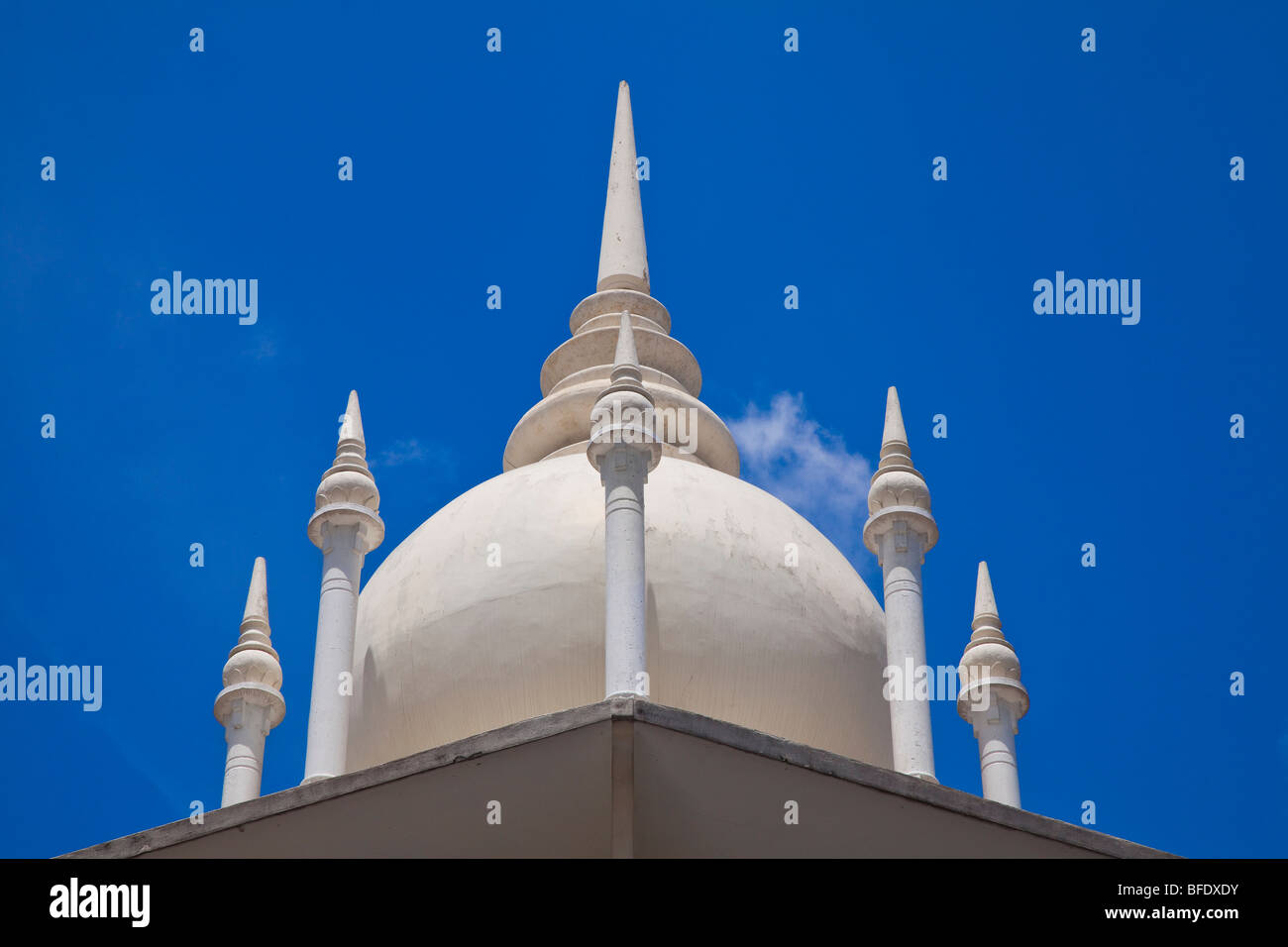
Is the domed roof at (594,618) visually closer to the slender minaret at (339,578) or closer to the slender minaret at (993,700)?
the slender minaret at (339,578)

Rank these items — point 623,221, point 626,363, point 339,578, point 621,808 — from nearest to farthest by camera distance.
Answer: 1. point 621,808
2. point 626,363
3. point 339,578
4. point 623,221

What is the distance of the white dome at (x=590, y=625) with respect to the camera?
21.1 meters

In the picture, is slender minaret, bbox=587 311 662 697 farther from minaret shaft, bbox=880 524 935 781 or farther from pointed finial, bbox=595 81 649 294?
pointed finial, bbox=595 81 649 294

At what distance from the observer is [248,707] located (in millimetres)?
23547

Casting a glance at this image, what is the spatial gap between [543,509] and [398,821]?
492 centimetres

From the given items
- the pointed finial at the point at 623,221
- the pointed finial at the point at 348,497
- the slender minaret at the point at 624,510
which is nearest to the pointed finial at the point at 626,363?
the slender minaret at the point at 624,510

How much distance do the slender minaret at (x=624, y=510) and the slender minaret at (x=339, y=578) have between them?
8.73ft

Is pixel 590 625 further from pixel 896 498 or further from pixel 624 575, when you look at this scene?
pixel 896 498

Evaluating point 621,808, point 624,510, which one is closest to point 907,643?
point 624,510

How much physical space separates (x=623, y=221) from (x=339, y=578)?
269 inches

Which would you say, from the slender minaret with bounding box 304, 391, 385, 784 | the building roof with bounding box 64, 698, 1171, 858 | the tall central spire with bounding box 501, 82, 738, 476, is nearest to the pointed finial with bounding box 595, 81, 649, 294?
the tall central spire with bounding box 501, 82, 738, 476

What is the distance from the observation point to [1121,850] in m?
18.2

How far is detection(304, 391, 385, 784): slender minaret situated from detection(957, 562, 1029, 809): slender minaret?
626 cm
